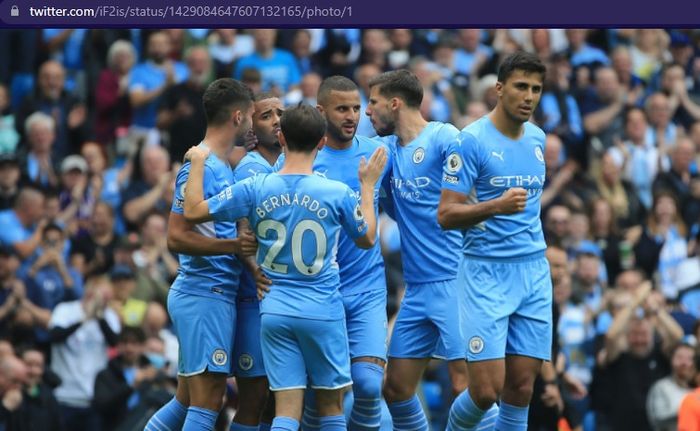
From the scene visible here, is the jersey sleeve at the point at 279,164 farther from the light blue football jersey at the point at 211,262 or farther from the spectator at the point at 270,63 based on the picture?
the spectator at the point at 270,63

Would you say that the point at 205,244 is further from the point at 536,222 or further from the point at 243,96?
the point at 536,222

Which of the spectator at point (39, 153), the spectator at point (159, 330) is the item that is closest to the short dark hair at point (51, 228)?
the spectator at point (39, 153)

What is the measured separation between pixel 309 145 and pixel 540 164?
75.1 inches

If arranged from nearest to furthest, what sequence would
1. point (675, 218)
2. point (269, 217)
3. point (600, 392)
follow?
point (269, 217) < point (600, 392) < point (675, 218)

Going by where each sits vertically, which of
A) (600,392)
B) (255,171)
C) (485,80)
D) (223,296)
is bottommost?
(600,392)

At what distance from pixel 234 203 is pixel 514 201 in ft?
6.58

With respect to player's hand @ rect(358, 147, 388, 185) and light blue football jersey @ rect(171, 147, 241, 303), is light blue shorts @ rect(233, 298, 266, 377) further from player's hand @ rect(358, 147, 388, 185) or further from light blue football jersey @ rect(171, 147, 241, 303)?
player's hand @ rect(358, 147, 388, 185)

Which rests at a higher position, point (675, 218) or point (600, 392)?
point (675, 218)

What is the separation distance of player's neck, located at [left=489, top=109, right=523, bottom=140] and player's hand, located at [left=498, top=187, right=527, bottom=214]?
2.45ft

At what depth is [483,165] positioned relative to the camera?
12148mm

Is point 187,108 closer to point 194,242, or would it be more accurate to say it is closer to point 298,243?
point 194,242

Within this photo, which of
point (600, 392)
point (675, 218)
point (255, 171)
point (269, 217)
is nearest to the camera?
point (269, 217)

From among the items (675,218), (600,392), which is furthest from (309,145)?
(675,218)

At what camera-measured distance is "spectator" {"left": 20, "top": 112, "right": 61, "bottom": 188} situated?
19.4m
